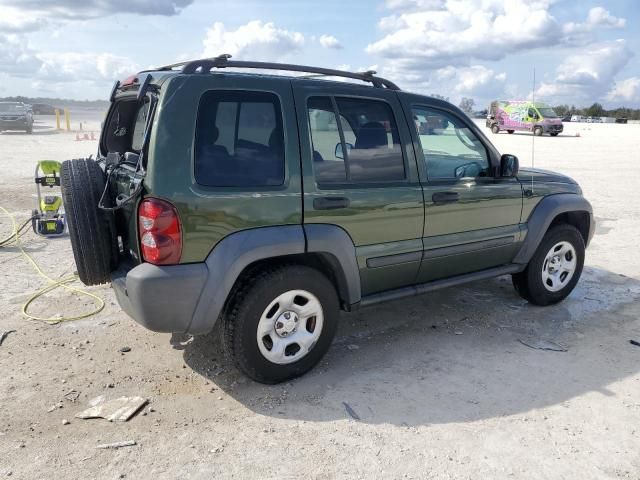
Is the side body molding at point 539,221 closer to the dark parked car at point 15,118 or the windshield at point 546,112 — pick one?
the dark parked car at point 15,118

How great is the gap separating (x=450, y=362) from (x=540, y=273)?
159 centimetres

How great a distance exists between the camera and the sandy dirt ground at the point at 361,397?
285cm

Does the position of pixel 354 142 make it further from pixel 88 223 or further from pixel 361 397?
pixel 88 223

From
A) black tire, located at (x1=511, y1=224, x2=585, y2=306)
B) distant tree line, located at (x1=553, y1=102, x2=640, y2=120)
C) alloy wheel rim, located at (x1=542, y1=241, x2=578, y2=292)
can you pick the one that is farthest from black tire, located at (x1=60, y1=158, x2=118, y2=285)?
distant tree line, located at (x1=553, y1=102, x2=640, y2=120)

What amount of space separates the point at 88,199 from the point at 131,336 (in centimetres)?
133

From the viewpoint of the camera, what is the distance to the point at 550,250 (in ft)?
16.4

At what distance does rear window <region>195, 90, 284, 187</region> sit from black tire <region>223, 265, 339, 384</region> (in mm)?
591

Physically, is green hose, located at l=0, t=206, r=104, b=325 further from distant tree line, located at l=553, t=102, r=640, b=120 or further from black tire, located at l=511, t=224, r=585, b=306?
distant tree line, located at l=553, t=102, r=640, b=120

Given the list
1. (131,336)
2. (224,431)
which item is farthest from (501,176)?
(131,336)

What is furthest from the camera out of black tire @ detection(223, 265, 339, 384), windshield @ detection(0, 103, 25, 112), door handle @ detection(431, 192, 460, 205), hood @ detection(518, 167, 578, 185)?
windshield @ detection(0, 103, 25, 112)

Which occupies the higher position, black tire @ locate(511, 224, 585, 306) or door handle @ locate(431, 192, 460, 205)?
door handle @ locate(431, 192, 460, 205)

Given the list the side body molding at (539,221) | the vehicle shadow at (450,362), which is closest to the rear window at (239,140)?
the vehicle shadow at (450,362)

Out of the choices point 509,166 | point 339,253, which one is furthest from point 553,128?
point 339,253

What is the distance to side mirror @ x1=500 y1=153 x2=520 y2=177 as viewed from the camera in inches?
173
